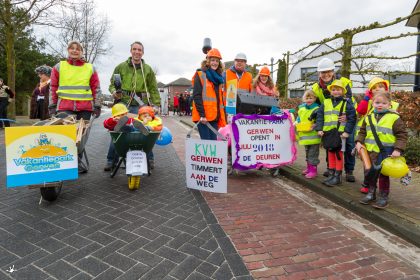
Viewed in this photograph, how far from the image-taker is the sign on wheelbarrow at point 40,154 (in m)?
3.52

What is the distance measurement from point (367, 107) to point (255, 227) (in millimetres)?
2538

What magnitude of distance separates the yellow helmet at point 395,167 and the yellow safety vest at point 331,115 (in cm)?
111

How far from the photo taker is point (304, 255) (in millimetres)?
2766

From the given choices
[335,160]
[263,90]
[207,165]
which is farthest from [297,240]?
[263,90]

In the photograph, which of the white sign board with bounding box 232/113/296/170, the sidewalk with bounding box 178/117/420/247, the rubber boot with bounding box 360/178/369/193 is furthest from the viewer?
the white sign board with bounding box 232/113/296/170

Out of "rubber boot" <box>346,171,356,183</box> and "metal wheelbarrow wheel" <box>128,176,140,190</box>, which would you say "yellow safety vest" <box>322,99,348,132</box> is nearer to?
"rubber boot" <box>346,171,356,183</box>

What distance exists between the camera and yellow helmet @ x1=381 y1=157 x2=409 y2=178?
3.37 metres

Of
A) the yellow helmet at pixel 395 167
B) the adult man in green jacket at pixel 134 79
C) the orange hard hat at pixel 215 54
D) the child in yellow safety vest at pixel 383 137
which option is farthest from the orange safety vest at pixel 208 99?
the yellow helmet at pixel 395 167

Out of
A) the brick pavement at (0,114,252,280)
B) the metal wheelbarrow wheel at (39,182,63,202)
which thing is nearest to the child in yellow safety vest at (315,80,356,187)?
the brick pavement at (0,114,252,280)

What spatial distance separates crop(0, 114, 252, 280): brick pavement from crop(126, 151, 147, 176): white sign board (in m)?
0.32

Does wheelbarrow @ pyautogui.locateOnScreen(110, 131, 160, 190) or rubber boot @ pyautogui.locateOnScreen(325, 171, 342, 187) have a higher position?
wheelbarrow @ pyautogui.locateOnScreen(110, 131, 160, 190)

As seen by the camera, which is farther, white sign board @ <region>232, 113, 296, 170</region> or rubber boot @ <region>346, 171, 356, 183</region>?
white sign board @ <region>232, 113, 296, 170</region>

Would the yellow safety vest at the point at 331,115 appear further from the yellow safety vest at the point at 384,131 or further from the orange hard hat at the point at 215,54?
the orange hard hat at the point at 215,54

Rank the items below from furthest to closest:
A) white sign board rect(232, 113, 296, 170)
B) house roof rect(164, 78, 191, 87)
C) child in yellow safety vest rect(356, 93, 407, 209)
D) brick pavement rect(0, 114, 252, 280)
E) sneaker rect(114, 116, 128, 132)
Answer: house roof rect(164, 78, 191, 87) < white sign board rect(232, 113, 296, 170) < sneaker rect(114, 116, 128, 132) < child in yellow safety vest rect(356, 93, 407, 209) < brick pavement rect(0, 114, 252, 280)
